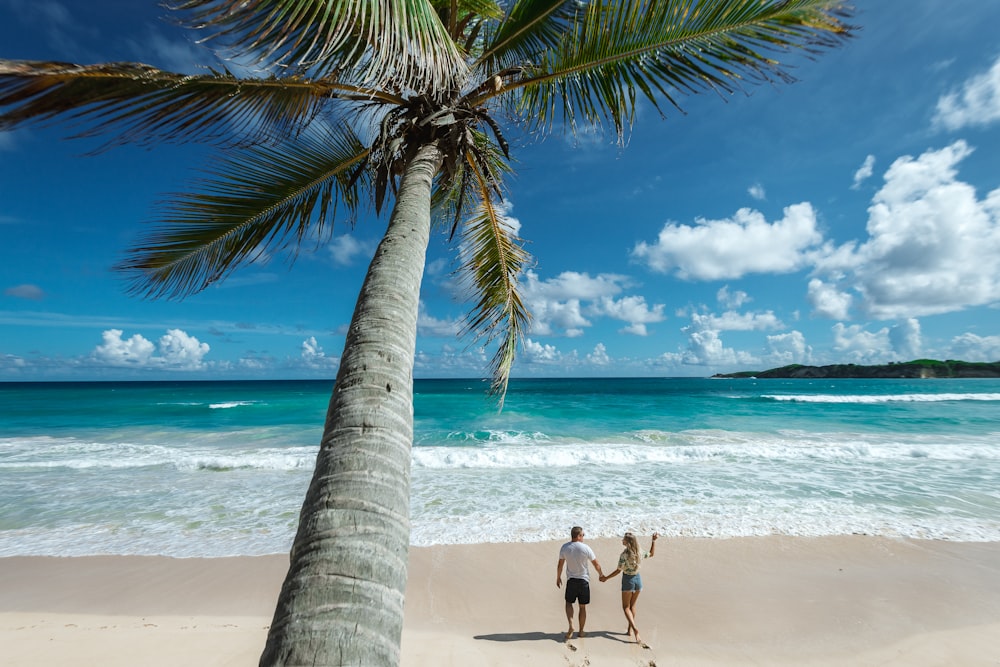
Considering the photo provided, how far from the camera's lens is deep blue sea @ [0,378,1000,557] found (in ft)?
30.6

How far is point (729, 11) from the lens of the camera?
335 centimetres

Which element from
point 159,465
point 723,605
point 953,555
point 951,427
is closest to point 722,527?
point 723,605

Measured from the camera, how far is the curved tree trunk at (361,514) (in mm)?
1538

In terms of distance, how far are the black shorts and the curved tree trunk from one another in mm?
4645

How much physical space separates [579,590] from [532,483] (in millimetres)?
7288

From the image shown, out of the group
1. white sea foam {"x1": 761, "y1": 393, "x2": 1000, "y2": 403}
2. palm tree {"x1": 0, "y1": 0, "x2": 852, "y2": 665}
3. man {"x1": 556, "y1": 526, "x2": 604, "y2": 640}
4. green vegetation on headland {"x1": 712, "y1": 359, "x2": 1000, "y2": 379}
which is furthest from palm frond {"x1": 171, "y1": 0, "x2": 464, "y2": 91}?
green vegetation on headland {"x1": 712, "y1": 359, "x2": 1000, "y2": 379}

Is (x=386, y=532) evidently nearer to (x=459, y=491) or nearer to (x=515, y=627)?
(x=515, y=627)

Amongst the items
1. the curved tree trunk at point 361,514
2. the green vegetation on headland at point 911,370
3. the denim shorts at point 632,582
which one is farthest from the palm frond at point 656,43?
the green vegetation on headland at point 911,370

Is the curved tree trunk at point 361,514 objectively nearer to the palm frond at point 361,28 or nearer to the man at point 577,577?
the palm frond at point 361,28

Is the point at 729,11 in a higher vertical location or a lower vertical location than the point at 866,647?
higher

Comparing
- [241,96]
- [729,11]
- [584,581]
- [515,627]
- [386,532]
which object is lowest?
[515,627]

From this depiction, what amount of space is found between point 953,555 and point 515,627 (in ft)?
25.4

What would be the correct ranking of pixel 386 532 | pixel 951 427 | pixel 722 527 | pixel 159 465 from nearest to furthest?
pixel 386 532, pixel 722 527, pixel 159 465, pixel 951 427

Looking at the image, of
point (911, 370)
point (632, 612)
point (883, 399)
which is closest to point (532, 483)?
point (632, 612)
